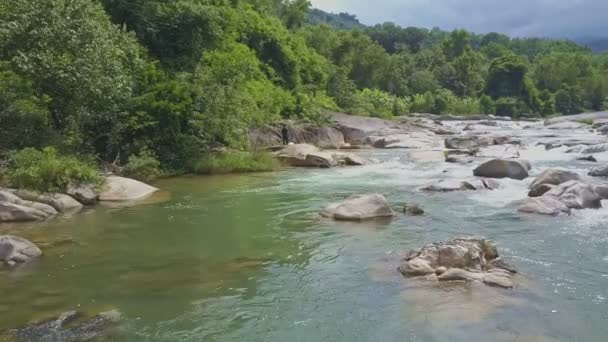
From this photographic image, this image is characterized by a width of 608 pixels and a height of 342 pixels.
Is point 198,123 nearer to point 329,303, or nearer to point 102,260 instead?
point 102,260

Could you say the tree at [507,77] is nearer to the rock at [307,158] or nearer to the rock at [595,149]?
the rock at [595,149]

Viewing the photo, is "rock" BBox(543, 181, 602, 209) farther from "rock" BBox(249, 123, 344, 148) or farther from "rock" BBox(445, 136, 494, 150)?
"rock" BBox(445, 136, 494, 150)

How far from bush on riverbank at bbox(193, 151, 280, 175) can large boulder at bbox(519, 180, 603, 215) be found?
40.5 feet

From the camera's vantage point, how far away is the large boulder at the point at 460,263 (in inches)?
376

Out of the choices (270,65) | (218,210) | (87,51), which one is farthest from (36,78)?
(270,65)

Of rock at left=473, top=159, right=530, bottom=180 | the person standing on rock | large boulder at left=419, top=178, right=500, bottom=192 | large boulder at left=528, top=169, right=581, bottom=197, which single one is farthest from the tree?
large boulder at left=528, top=169, right=581, bottom=197

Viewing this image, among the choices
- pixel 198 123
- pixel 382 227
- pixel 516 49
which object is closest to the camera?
pixel 382 227

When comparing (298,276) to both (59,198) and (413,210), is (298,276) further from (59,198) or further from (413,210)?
(59,198)

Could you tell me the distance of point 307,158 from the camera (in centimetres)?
2722

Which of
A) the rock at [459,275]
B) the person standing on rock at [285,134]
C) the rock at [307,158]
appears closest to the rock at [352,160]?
the rock at [307,158]

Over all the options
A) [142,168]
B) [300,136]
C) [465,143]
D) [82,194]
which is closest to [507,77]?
[465,143]

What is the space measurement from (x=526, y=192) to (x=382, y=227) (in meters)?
6.58

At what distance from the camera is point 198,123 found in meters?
24.0

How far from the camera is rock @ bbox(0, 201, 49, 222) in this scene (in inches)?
558
